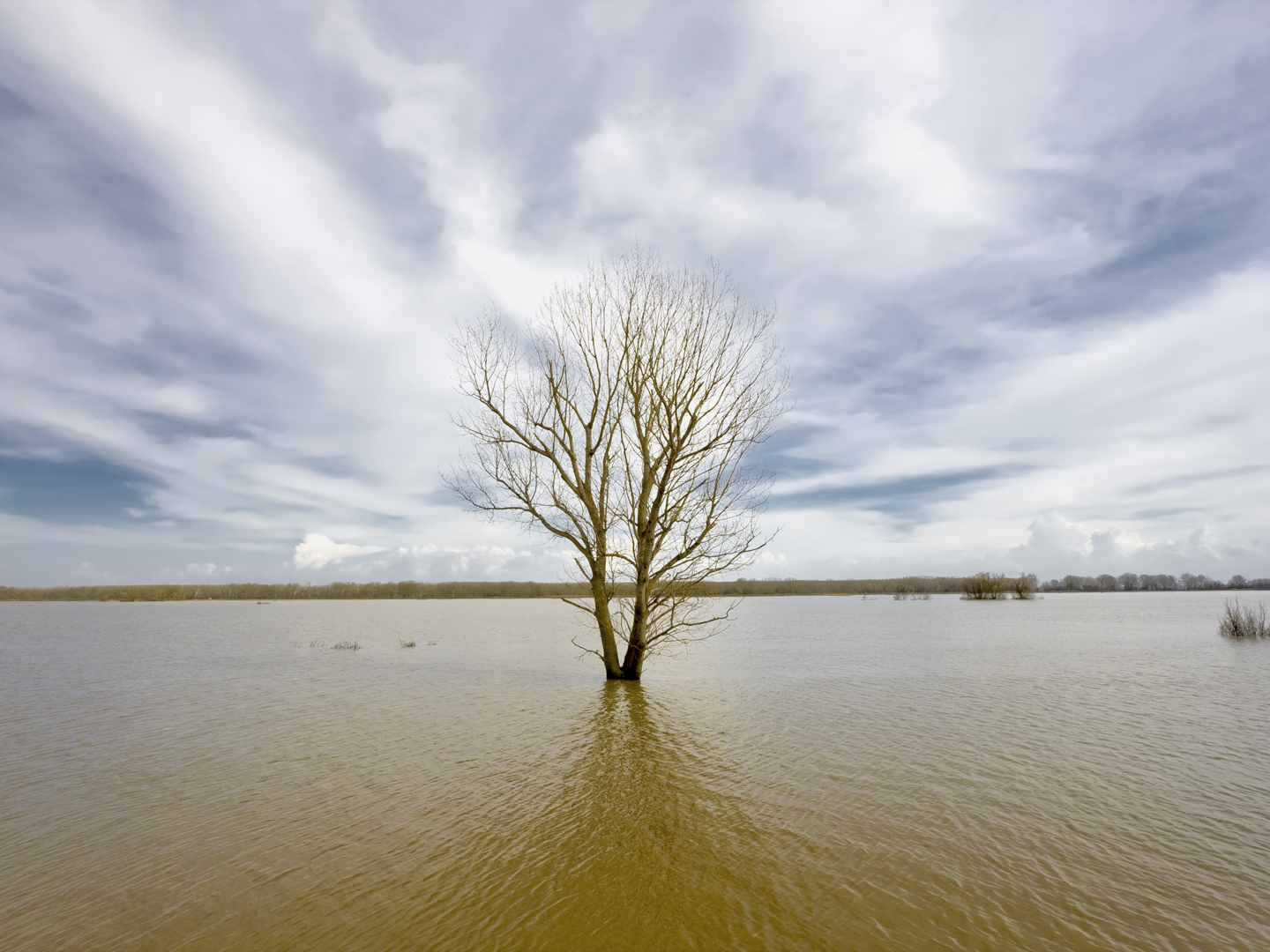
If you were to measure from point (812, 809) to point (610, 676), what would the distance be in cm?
1056

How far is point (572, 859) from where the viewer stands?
5.94 meters

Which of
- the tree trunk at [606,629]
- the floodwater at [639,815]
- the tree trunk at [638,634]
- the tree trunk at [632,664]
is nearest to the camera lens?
the floodwater at [639,815]

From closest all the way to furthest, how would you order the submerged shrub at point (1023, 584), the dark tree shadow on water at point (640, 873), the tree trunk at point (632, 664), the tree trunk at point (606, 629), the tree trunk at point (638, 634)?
1. the dark tree shadow on water at point (640, 873)
2. the tree trunk at point (638, 634)
3. the tree trunk at point (606, 629)
4. the tree trunk at point (632, 664)
5. the submerged shrub at point (1023, 584)

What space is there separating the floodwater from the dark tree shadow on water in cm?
3

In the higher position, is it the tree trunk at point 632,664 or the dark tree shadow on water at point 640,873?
the tree trunk at point 632,664

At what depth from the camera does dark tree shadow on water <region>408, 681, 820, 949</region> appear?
4.61 metres

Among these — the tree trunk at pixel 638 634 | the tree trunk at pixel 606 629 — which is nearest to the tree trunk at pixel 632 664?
the tree trunk at pixel 638 634

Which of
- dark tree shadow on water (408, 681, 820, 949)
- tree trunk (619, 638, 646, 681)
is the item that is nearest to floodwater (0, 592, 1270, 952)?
dark tree shadow on water (408, 681, 820, 949)

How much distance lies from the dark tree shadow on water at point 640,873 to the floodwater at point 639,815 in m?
0.03

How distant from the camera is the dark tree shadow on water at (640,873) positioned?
15.1 feet

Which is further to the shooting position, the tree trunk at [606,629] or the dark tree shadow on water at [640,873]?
the tree trunk at [606,629]

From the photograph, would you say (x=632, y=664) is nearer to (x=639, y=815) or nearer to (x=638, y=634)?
(x=638, y=634)

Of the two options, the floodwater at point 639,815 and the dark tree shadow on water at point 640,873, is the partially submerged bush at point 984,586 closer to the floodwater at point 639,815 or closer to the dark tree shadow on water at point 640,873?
the floodwater at point 639,815

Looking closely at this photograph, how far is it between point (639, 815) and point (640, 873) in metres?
1.51
